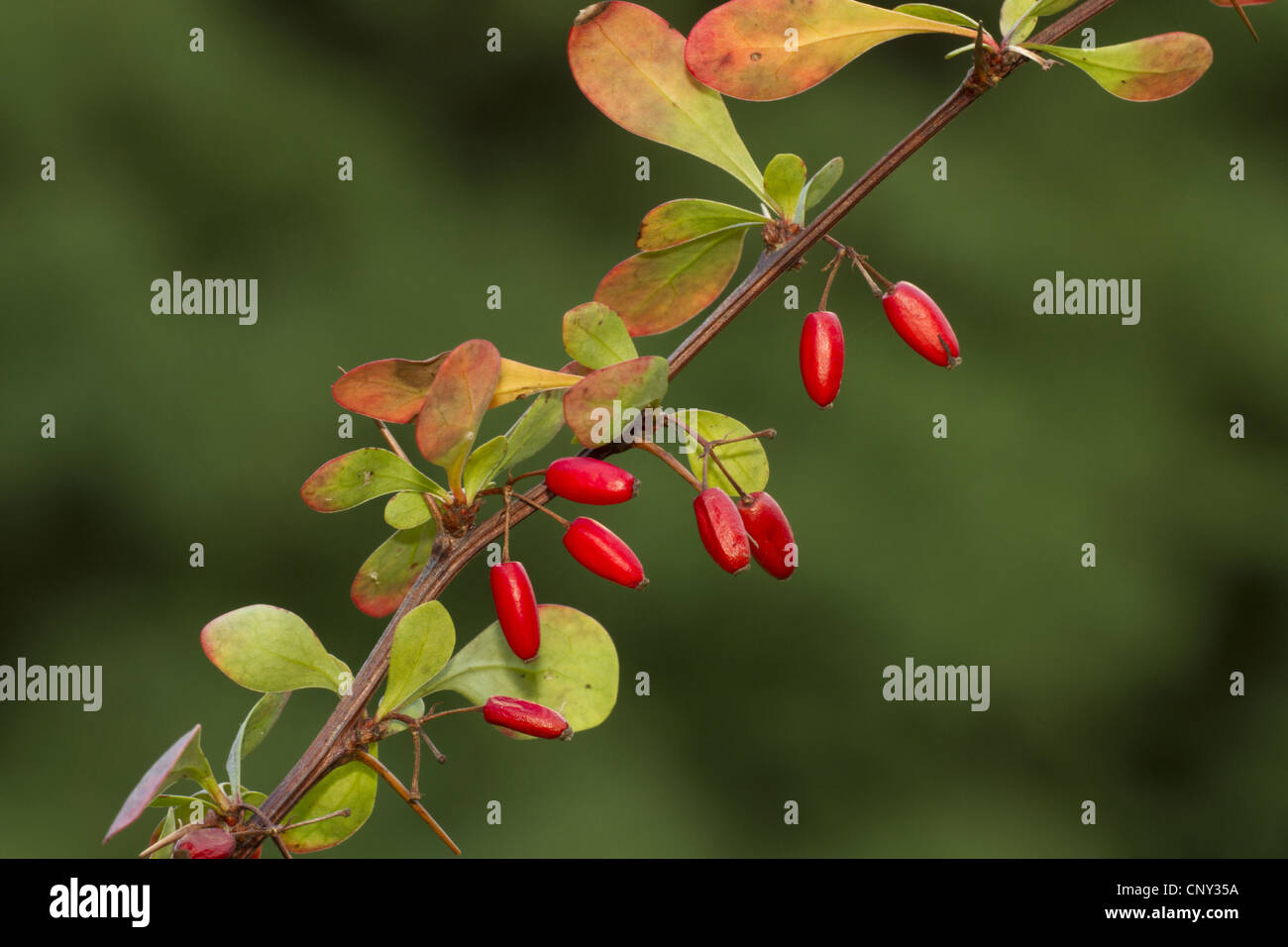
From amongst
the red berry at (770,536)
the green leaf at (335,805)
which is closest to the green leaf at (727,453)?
the red berry at (770,536)

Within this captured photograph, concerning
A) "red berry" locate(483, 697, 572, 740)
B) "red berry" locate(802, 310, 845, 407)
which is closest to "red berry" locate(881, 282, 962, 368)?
"red berry" locate(802, 310, 845, 407)

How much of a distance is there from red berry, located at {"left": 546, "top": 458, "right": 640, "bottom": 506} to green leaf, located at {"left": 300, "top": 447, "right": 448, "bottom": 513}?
0.14 feet

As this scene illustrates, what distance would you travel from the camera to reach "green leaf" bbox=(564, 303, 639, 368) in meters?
0.26

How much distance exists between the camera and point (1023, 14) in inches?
10.8

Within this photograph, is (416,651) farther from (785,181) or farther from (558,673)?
(785,181)

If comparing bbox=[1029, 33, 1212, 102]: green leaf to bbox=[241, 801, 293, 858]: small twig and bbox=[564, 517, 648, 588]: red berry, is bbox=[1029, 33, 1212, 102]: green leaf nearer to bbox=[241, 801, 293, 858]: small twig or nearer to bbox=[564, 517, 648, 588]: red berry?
bbox=[564, 517, 648, 588]: red berry

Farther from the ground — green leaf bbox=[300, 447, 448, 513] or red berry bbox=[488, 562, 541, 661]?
green leaf bbox=[300, 447, 448, 513]

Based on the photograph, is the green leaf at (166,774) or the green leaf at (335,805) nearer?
the green leaf at (166,774)

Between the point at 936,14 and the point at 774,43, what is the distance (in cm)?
5

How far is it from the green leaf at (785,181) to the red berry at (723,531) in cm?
9

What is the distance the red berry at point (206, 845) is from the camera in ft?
0.84

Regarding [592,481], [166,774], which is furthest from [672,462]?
[166,774]

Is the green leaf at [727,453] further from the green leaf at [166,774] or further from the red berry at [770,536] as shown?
the green leaf at [166,774]
